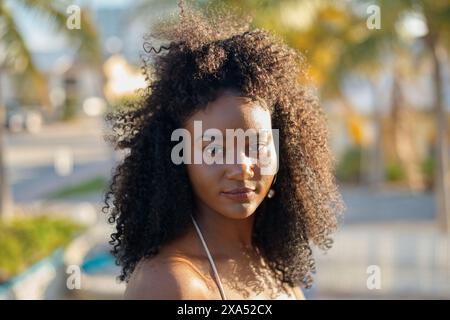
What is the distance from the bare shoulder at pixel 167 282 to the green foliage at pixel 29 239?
5.95 m

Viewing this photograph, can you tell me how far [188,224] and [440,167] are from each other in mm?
10464

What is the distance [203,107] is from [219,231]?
322 mm

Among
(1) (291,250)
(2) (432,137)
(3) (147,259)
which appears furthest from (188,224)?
(2) (432,137)

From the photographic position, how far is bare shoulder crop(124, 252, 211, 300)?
1.62 meters

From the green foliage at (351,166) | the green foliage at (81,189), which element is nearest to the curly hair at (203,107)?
the green foliage at (81,189)

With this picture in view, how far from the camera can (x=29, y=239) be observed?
8.73 meters

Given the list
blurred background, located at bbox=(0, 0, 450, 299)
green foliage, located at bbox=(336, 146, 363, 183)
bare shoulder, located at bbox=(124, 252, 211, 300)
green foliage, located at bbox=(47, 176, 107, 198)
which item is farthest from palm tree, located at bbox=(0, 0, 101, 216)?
green foliage, located at bbox=(336, 146, 363, 183)

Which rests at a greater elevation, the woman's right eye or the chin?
the woman's right eye

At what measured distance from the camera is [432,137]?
866 inches

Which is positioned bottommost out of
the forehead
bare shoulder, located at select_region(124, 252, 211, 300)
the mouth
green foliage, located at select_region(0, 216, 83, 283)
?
green foliage, located at select_region(0, 216, 83, 283)

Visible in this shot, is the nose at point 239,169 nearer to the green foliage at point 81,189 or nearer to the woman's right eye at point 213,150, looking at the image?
the woman's right eye at point 213,150

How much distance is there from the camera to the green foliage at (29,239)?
7.72 metres

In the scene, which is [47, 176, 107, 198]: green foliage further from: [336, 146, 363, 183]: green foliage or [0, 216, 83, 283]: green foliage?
[0, 216, 83, 283]: green foliage

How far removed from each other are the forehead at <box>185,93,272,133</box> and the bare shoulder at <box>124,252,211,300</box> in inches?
13.3
